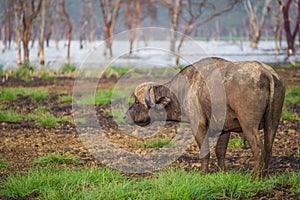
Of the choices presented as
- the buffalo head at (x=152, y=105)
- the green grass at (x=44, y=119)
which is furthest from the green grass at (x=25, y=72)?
the buffalo head at (x=152, y=105)

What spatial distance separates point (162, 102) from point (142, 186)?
60.5 inches

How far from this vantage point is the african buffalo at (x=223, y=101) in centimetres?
570

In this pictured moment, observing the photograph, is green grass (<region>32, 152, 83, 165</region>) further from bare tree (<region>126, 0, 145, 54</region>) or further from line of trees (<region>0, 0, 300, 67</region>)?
bare tree (<region>126, 0, 145, 54</region>)

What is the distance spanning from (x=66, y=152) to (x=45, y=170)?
1661 millimetres

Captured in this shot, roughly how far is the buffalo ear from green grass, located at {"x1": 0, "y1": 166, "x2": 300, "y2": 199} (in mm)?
1108

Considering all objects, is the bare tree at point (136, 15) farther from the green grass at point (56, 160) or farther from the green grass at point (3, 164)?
the green grass at point (3, 164)

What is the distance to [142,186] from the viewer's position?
5441 millimetres

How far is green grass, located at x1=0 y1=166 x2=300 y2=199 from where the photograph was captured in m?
5.04

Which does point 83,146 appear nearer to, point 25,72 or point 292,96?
point 292,96

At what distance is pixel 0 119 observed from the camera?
35.7ft

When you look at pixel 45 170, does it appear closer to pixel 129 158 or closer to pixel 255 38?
pixel 129 158

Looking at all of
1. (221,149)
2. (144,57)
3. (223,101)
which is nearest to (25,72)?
(221,149)

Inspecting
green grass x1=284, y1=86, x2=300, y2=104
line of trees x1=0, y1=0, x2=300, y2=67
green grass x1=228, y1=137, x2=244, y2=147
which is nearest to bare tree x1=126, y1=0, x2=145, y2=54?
line of trees x1=0, y1=0, x2=300, y2=67

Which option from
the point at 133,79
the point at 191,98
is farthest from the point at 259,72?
the point at 133,79
